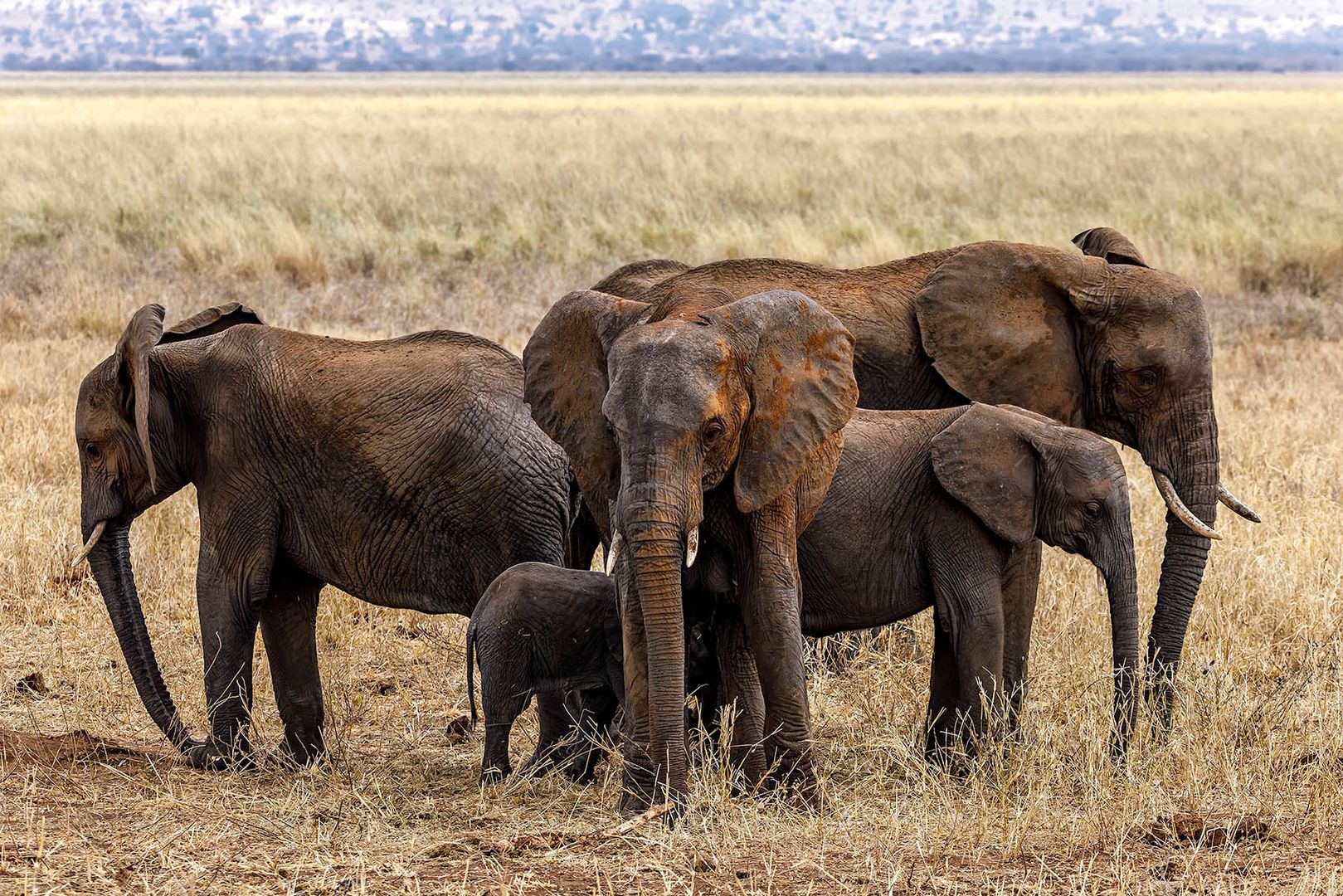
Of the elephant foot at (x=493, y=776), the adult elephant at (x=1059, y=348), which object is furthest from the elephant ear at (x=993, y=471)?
the elephant foot at (x=493, y=776)

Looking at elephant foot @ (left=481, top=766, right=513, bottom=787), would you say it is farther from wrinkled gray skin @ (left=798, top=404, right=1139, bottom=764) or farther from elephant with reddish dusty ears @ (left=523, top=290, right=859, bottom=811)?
wrinkled gray skin @ (left=798, top=404, right=1139, bottom=764)

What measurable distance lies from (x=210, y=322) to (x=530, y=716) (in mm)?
2086

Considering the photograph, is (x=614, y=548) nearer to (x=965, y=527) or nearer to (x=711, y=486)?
(x=711, y=486)

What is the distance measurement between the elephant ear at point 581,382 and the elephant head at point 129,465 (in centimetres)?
145

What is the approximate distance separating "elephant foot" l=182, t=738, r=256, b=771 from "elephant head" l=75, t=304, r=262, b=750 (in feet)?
0.24

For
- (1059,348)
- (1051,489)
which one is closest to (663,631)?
(1051,489)

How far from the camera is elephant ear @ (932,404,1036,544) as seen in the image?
584 centimetres

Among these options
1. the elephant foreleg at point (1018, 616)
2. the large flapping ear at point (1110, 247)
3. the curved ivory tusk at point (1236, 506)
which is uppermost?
the large flapping ear at point (1110, 247)

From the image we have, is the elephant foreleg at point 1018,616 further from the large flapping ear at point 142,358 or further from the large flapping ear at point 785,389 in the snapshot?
the large flapping ear at point 142,358

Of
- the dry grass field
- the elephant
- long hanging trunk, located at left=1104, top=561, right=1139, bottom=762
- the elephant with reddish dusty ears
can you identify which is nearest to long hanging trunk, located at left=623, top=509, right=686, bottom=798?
the elephant with reddish dusty ears

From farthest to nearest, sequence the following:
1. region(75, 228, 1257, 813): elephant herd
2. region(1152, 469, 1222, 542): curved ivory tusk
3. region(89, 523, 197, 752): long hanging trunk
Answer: region(89, 523, 197, 752): long hanging trunk < region(1152, 469, 1222, 542): curved ivory tusk < region(75, 228, 1257, 813): elephant herd

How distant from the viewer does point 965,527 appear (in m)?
5.95

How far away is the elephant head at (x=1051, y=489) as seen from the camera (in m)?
5.85

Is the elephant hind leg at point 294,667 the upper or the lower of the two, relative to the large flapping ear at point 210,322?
lower
